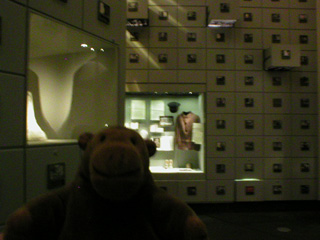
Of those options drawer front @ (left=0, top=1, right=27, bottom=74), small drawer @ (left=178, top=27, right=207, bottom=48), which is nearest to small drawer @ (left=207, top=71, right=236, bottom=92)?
small drawer @ (left=178, top=27, right=207, bottom=48)

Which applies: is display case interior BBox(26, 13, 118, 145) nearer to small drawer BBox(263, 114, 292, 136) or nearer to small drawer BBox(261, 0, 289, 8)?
small drawer BBox(263, 114, 292, 136)

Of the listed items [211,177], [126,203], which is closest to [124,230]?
[126,203]

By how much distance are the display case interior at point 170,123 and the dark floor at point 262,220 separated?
0.93 metres

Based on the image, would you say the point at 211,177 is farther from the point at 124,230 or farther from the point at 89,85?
the point at 124,230

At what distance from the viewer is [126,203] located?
946 millimetres

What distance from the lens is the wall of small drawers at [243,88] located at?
4.91m

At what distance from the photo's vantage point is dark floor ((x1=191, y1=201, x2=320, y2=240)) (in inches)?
150

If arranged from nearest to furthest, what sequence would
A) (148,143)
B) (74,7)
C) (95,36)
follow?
(148,143) < (74,7) < (95,36)

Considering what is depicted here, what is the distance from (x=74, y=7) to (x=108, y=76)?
78 centimetres

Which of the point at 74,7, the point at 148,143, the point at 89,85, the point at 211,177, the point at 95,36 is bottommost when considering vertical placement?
the point at 211,177

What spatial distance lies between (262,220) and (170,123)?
2.38 m

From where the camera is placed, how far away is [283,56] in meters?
4.70

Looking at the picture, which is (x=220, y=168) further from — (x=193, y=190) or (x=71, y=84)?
(x=71, y=84)

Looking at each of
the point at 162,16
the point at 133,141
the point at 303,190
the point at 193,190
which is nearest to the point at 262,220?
the point at 303,190
